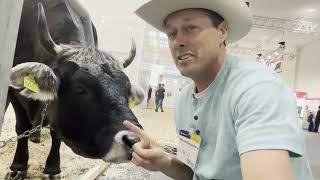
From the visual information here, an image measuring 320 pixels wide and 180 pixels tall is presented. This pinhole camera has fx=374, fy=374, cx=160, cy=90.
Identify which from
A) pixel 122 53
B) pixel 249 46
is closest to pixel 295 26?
pixel 249 46

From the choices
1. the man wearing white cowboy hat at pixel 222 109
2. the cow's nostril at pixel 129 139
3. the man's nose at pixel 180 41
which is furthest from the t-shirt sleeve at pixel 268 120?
the cow's nostril at pixel 129 139

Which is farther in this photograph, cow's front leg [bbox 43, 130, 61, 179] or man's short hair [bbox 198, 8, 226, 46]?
cow's front leg [bbox 43, 130, 61, 179]

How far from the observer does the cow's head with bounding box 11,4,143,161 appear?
1681 mm

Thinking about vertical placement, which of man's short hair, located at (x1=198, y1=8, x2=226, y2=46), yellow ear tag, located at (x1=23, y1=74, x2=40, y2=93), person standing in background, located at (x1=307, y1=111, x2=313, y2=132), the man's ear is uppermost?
man's short hair, located at (x1=198, y1=8, x2=226, y2=46)

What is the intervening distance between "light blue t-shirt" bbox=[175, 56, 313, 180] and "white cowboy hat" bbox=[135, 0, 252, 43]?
156mm

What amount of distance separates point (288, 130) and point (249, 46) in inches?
659

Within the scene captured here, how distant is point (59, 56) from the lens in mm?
1715

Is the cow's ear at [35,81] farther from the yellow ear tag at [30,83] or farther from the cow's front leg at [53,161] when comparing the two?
the cow's front leg at [53,161]

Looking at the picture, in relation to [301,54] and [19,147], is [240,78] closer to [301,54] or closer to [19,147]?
[19,147]

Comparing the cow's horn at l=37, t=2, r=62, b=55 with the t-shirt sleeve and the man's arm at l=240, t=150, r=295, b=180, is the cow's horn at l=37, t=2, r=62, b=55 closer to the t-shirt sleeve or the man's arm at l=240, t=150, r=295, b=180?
the t-shirt sleeve

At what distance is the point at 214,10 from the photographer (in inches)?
49.4

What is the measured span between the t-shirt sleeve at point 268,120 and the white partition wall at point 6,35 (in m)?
0.60

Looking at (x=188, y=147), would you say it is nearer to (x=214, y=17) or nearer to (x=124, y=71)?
(x=214, y=17)

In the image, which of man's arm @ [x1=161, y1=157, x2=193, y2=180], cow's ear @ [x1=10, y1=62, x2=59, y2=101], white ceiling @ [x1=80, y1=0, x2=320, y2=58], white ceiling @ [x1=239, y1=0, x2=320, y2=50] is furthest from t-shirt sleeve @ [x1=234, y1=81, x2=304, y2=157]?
white ceiling @ [x1=239, y1=0, x2=320, y2=50]
